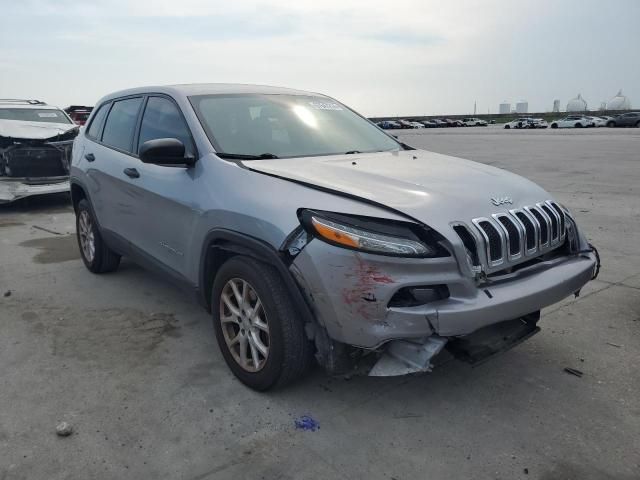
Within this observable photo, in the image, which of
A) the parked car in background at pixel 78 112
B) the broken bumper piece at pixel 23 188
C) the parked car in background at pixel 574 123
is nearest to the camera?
the broken bumper piece at pixel 23 188

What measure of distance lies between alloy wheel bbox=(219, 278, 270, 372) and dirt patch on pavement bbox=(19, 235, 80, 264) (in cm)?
358

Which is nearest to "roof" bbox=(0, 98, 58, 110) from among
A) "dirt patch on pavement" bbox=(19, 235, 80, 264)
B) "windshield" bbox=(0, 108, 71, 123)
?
"windshield" bbox=(0, 108, 71, 123)

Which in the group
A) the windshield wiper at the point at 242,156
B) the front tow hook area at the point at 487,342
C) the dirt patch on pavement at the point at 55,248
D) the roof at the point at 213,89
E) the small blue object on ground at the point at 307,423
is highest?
the roof at the point at 213,89

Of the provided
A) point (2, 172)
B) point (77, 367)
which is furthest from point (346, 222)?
point (2, 172)

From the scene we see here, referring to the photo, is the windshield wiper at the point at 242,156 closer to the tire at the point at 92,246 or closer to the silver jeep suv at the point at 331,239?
the silver jeep suv at the point at 331,239

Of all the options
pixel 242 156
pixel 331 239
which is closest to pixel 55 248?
pixel 242 156

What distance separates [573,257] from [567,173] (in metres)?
10.0

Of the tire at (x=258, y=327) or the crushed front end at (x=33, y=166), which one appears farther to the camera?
the crushed front end at (x=33, y=166)

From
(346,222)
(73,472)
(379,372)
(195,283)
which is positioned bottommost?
(73,472)

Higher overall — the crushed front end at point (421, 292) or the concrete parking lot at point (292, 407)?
the crushed front end at point (421, 292)

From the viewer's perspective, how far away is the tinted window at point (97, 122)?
5.17 meters

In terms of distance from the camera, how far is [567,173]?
40.4ft

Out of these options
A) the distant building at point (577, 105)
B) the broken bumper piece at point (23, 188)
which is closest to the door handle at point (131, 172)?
the broken bumper piece at point (23, 188)

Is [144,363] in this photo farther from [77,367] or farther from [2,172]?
[2,172]
